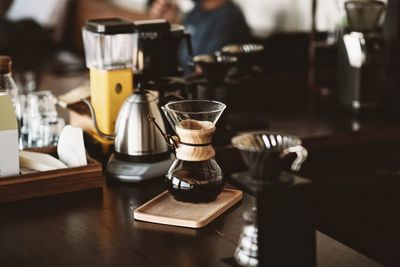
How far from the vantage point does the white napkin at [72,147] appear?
6.95 ft

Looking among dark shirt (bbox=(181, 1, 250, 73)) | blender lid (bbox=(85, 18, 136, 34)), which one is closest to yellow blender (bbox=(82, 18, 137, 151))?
blender lid (bbox=(85, 18, 136, 34))

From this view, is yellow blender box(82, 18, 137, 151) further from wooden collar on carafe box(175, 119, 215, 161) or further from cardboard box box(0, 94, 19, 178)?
wooden collar on carafe box(175, 119, 215, 161)

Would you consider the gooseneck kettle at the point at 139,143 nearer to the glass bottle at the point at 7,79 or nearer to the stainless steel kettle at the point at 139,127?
the stainless steel kettle at the point at 139,127

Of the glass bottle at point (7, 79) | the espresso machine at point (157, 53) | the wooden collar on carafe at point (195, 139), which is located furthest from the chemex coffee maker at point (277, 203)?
the glass bottle at point (7, 79)

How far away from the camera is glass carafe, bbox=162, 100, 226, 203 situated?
180 centimetres

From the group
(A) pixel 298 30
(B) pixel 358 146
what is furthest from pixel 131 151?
(A) pixel 298 30

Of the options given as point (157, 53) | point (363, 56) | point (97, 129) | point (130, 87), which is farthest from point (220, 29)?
point (97, 129)

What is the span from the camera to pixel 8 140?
199 cm

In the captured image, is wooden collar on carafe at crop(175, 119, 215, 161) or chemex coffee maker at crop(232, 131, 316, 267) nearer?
chemex coffee maker at crop(232, 131, 316, 267)

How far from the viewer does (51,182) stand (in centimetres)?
203

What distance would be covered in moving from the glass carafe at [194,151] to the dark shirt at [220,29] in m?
2.35

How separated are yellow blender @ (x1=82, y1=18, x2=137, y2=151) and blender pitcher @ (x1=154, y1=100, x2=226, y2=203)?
54 cm

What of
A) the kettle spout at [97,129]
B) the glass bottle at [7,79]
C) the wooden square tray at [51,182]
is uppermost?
the glass bottle at [7,79]

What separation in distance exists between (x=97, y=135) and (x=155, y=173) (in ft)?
1.22
